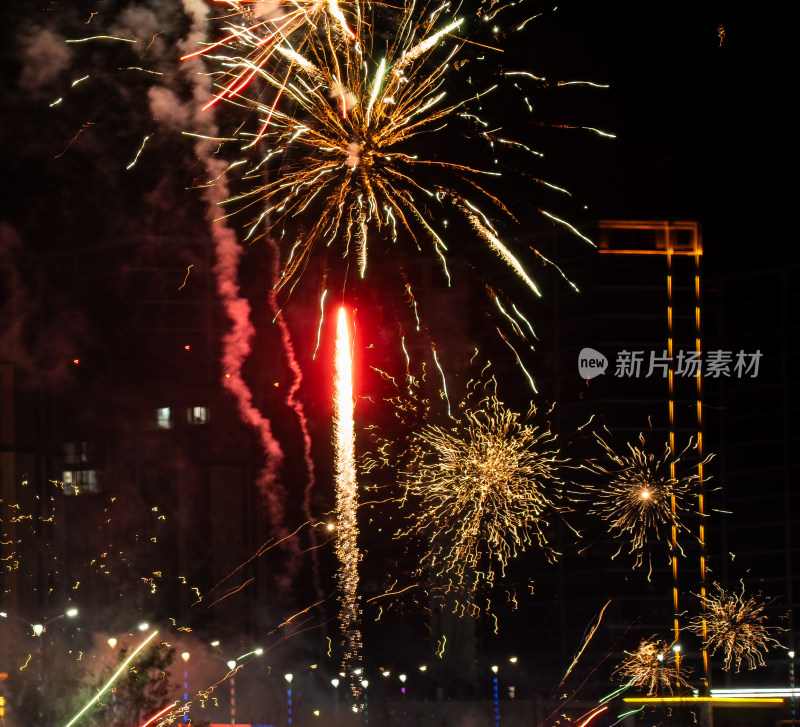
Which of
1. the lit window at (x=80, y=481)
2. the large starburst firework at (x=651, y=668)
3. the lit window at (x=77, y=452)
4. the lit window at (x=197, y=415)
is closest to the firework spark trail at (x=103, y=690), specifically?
the large starburst firework at (x=651, y=668)

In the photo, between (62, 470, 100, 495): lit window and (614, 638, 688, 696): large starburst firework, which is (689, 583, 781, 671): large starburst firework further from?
(62, 470, 100, 495): lit window

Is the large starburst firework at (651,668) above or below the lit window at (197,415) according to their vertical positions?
below

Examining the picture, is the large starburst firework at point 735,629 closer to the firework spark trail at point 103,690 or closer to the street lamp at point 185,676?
the street lamp at point 185,676

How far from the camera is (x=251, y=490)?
80625mm

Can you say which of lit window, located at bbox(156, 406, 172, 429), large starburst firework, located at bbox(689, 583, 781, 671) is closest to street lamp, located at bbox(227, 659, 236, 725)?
lit window, located at bbox(156, 406, 172, 429)

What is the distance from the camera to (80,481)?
253 feet

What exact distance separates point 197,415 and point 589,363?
25588 mm

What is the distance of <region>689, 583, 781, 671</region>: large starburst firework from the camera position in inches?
2717

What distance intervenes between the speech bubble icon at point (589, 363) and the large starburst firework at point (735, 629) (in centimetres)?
1454

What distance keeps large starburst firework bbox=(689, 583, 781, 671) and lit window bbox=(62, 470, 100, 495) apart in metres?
38.1

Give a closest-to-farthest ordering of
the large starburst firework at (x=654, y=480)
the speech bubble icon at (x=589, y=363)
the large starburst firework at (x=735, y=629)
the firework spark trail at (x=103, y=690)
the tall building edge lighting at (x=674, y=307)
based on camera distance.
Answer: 1. the firework spark trail at (x=103, y=690)
2. the large starburst firework at (x=654, y=480)
3. the large starburst firework at (x=735, y=629)
4. the speech bubble icon at (x=589, y=363)
5. the tall building edge lighting at (x=674, y=307)

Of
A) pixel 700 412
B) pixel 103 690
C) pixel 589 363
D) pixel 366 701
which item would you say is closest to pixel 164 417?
pixel 366 701

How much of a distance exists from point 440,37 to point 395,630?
54.6 meters

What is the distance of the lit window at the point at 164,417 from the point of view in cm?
7706
